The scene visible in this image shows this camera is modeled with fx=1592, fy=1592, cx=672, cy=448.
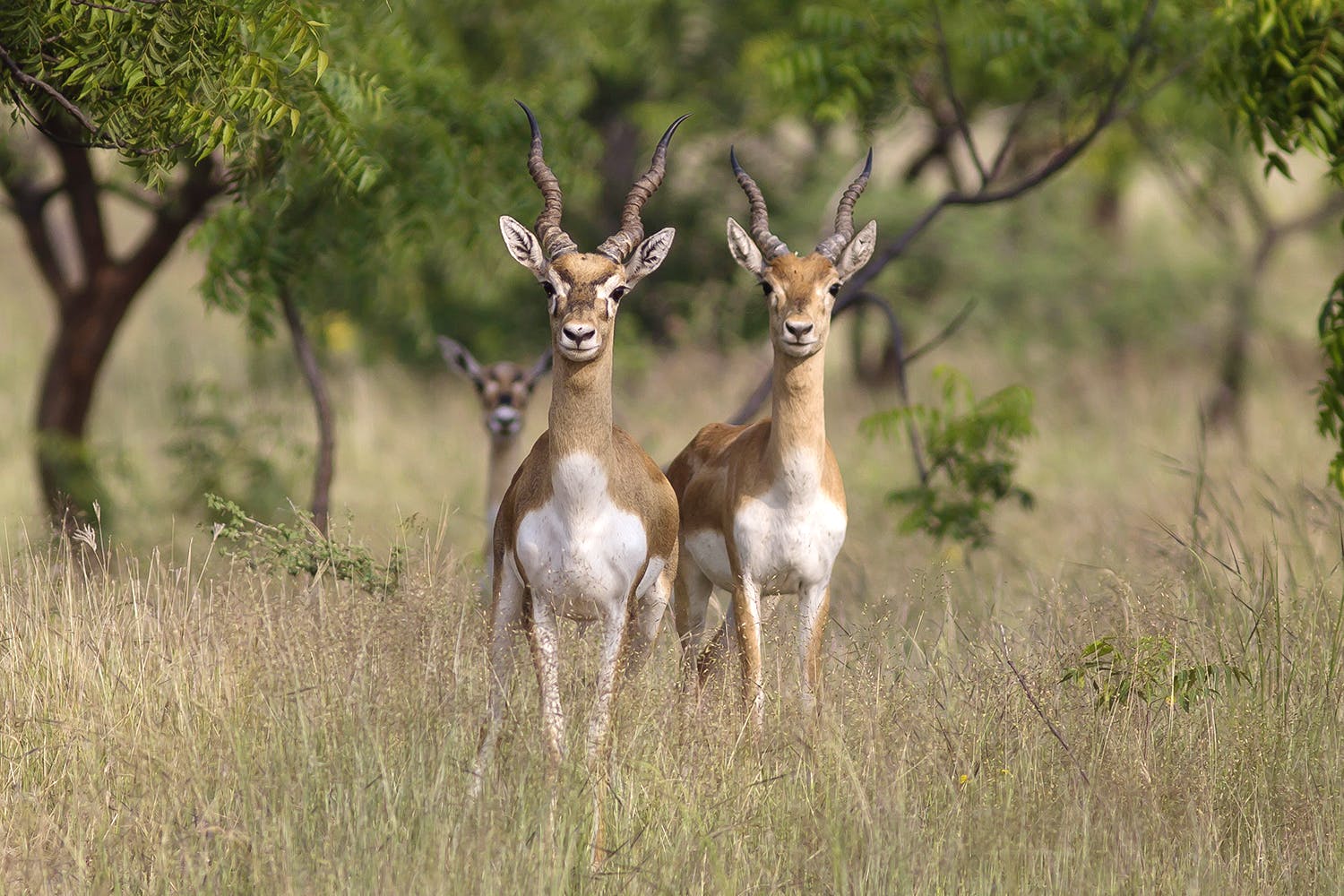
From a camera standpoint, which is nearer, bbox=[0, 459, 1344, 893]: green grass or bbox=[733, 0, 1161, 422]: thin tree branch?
bbox=[0, 459, 1344, 893]: green grass

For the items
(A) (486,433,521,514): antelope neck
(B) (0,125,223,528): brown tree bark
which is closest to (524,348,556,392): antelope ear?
(A) (486,433,521,514): antelope neck

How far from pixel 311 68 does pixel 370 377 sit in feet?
44.6

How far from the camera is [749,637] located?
20.6 ft

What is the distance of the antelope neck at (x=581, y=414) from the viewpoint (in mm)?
5883

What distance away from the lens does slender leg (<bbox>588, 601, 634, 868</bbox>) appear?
5066 millimetres

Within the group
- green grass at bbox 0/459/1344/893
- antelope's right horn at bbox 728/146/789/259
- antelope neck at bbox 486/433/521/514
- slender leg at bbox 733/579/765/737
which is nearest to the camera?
green grass at bbox 0/459/1344/893

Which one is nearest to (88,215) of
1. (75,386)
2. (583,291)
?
(75,386)

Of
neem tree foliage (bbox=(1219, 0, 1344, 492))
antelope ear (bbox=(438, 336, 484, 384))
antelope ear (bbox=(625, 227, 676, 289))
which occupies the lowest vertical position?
antelope ear (bbox=(625, 227, 676, 289))

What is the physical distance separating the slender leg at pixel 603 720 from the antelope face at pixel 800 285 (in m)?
1.22

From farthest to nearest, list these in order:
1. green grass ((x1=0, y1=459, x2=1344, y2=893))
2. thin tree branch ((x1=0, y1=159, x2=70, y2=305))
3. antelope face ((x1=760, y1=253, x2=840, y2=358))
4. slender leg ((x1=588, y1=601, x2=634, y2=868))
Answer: thin tree branch ((x1=0, y1=159, x2=70, y2=305)), antelope face ((x1=760, y1=253, x2=840, y2=358)), slender leg ((x1=588, y1=601, x2=634, y2=868)), green grass ((x1=0, y1=459, x2=1344, y2=893))

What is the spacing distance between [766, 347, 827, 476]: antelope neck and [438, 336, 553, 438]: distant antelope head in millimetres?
4051

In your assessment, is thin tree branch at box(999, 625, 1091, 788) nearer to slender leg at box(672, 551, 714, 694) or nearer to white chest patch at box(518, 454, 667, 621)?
white chest patch at box(518, 454, 667, 621)

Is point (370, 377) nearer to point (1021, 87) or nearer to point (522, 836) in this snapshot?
point (1021, 87)

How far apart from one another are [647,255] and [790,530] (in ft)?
4.03
